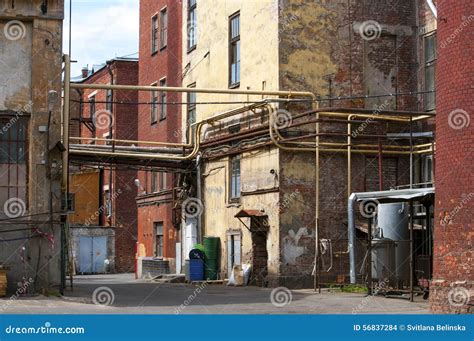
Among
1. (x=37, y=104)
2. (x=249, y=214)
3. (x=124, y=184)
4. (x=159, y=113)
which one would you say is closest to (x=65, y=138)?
(x=37, y=104)

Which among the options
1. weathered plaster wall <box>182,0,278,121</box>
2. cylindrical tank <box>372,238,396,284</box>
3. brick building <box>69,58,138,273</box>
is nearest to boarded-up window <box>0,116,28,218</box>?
weathered plaster wall <box>182,0,278,121</box>

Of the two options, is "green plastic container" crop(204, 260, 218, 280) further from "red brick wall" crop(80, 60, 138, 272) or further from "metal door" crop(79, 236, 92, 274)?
"metal door" crop(79, 236, 92, 274)

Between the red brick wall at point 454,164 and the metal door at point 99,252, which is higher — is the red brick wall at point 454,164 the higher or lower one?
the higher one

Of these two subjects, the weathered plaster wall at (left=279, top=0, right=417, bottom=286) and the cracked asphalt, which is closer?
the cracked asphalt

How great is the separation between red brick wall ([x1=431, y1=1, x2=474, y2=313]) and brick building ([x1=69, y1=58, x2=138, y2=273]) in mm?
31246

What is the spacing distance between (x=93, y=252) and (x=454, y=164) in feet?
110

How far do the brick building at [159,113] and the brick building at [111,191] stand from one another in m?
7.17

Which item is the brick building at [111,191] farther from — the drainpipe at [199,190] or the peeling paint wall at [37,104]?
the peeling paint wall at [37,104]

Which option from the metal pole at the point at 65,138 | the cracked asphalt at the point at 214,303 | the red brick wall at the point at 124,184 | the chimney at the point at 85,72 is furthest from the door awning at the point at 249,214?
the chimney at the point at 85,72

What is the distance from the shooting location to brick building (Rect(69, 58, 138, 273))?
49.3 m

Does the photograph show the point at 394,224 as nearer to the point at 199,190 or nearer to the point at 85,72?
the point at 199,190

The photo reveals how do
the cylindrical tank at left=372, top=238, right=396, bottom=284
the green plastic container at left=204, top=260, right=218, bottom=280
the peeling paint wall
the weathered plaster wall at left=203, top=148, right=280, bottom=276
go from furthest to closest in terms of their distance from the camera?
the green plastic container at left=204, top=260, right=218, bottom=280
the weathered plaster wall at left=203, top=148, right=280, bottom=276
the cylindrical tank at left=372, top=238, right=396, bottom=284
the peeling paint wall

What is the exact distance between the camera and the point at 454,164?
18359 mm

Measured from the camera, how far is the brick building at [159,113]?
38.1 metres
